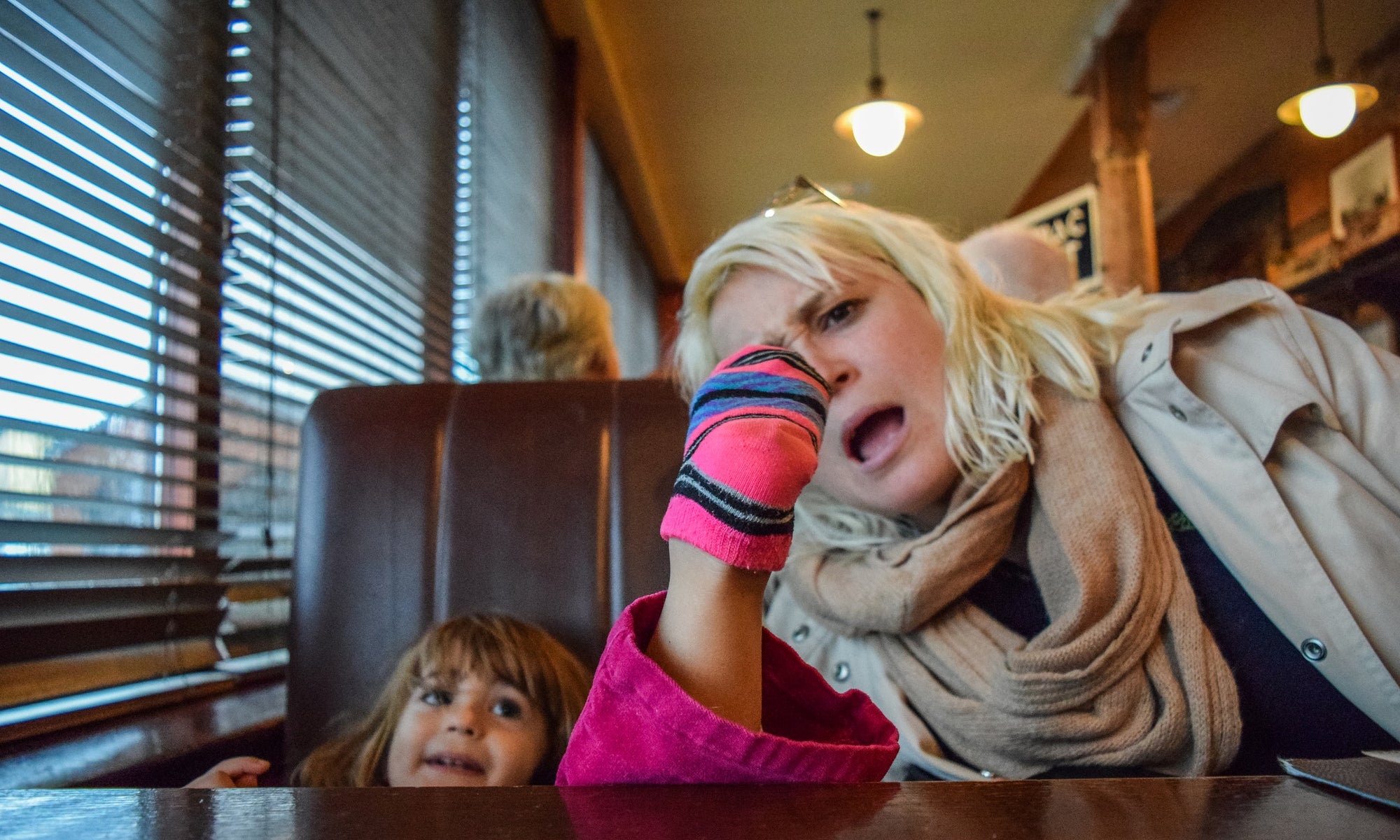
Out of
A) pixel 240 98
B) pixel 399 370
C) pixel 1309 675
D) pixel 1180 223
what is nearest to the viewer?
pixel 1309 675

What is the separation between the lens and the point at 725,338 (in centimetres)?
111

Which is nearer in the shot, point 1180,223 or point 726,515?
point 726,515

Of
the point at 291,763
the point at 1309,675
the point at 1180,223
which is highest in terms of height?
the point at 1180,223

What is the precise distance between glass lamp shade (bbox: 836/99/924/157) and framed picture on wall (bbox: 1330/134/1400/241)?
192 centimetres

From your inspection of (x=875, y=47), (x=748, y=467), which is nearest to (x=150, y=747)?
(x=748, y=467)

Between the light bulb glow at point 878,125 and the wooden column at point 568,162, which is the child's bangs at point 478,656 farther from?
the light bulb glow at point 878,125

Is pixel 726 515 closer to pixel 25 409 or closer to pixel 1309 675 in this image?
pixel 1309 675

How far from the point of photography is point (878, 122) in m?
3.66

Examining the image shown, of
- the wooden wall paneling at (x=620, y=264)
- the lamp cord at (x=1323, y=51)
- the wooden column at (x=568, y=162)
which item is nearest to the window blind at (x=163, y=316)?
the wooden column at (x=568, y=162)

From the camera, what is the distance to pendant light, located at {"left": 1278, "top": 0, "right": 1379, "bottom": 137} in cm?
320

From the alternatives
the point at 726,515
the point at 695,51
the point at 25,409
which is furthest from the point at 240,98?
the point at 695,51

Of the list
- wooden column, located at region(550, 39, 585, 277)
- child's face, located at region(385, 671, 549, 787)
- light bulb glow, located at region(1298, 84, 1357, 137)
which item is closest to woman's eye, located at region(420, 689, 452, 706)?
child's face, located at region(385, 671, 549, 787)

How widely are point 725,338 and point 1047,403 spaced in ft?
1.26

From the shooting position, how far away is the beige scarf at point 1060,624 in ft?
2.78
